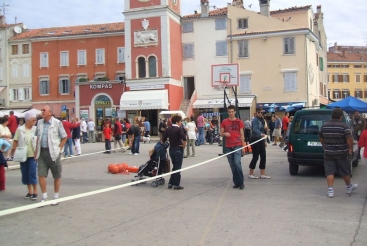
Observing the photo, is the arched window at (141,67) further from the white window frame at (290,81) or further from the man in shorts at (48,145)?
the man in shorts at (48,145)

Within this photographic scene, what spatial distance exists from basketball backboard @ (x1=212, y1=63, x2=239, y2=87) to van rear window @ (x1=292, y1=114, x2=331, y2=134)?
12.3 metres

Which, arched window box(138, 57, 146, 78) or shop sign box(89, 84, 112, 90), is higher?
arched window box(138, 57, 146, 78)

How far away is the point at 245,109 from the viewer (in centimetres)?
3953

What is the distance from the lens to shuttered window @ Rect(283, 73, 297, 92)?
39.4 meters

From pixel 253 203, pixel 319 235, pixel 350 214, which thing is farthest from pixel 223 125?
pixel 319 235

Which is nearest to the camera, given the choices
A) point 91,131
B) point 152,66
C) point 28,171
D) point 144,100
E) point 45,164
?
point 45,164

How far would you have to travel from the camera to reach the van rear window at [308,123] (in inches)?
468

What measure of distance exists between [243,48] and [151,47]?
8366 millimetres

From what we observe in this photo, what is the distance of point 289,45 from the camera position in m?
39.7

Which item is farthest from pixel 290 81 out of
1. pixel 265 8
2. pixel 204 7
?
pixel 204 7

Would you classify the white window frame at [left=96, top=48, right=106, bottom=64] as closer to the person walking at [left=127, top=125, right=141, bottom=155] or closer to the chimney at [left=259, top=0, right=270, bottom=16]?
the chimney at [left=259, top=0, right=270, bottom=16]

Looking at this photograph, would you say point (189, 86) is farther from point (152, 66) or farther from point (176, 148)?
point (176, 148)

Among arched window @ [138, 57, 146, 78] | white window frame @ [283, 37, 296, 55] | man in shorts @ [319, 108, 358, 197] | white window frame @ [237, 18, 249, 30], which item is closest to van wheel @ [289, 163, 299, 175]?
man in shorts @ [319, 108, 358, 197]

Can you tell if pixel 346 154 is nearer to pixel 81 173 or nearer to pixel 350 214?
pixel 350 214
